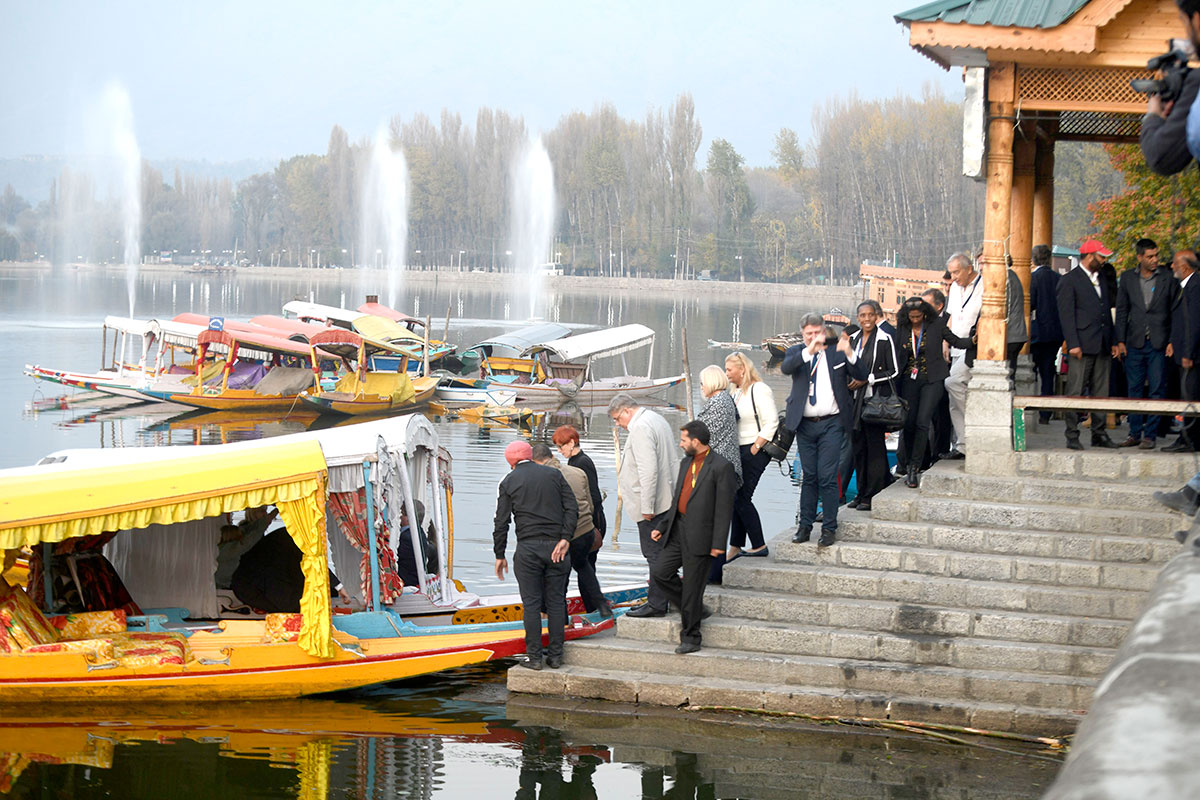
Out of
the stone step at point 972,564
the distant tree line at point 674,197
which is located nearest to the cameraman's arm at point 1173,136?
the stone step at point 972,564

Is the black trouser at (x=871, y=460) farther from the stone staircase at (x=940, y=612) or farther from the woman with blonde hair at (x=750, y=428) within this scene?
the woman with blonde hair at (x=750, y=428)

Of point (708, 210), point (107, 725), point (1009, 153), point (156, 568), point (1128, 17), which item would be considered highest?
point (708, 210)

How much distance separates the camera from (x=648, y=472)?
32.0 feet

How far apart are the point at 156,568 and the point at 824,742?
6.30m

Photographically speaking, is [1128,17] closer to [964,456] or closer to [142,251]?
[964,456]

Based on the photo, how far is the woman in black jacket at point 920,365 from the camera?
11281 mm

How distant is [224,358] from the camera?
3562 centimetres

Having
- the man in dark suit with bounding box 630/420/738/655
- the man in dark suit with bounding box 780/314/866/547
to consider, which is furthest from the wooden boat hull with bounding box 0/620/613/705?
the man in dark suit with bounding box 780/314/866/547

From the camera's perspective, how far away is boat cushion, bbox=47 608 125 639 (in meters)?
10.4

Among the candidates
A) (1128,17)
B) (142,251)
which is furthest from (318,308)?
(142,251)

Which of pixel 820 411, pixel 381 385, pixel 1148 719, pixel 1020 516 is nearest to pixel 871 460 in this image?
pixel 820 411

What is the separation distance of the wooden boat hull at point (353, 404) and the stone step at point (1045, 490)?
80.7 feet

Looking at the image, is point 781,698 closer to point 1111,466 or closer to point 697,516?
point 697,516

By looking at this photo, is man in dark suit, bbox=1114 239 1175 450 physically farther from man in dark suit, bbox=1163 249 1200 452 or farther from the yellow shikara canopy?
the yellow shikara canopy
